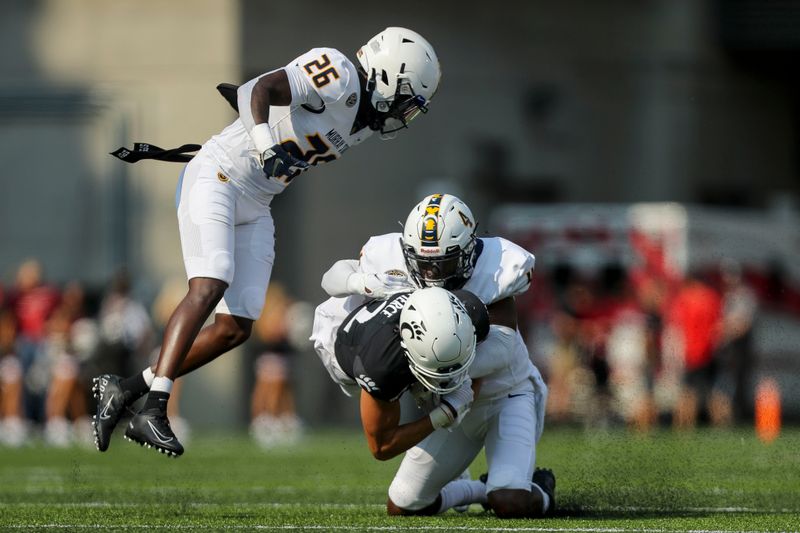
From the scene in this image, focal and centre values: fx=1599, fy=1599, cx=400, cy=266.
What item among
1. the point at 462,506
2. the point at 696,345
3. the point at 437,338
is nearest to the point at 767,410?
the point at 696,345

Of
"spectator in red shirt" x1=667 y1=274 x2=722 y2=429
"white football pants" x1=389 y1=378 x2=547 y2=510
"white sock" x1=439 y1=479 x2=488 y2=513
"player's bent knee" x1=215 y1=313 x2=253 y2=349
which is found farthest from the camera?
"spectator in red shirt" x1=667 y1=274 x2=722 y2=429

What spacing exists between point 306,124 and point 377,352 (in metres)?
1.34

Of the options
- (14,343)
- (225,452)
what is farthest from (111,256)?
(225,452)

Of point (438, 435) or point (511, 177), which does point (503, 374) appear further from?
point (511, 177)

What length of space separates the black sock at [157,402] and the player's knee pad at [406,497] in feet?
3.90

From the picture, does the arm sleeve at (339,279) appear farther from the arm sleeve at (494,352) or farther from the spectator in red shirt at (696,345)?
the spectator in red shirt at (696,345)

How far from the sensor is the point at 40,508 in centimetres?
738

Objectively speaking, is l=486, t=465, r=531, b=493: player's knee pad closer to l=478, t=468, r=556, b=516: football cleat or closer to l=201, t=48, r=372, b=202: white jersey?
l=478, t=468, r=556, b=516: football cleat

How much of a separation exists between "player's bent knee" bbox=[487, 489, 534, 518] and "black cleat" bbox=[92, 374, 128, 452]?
65.5 inches

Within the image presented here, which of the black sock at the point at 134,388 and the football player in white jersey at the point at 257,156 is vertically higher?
the football player in white jersey at the point at 257,156

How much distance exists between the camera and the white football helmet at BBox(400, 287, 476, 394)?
20.5 ft

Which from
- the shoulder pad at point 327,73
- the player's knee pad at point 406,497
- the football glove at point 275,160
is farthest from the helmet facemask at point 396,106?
the player's knee pad at point 406,497

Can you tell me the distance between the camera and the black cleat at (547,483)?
7.17 meters

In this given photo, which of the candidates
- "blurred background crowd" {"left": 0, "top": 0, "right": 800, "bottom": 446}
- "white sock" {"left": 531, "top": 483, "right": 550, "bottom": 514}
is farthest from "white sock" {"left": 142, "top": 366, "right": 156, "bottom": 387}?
"blurred background crowd" {"left": 0, "top": 0, "right": 800, "bottom": 446}
